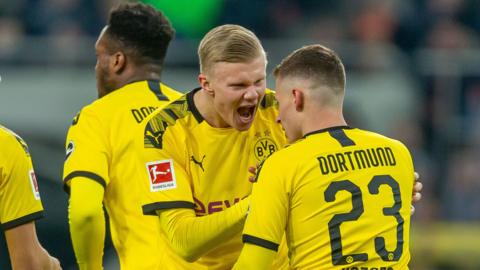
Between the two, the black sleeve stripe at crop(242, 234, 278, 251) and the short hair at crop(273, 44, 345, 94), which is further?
the short hair at crop(273, 44, 345, 94)

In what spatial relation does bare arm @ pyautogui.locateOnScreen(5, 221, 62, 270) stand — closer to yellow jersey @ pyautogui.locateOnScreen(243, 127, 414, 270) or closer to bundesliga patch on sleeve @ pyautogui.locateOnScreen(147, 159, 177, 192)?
bundesliga patch on sleeve @ pyautogui.locateOnScreen(147, 159, 177, 192)

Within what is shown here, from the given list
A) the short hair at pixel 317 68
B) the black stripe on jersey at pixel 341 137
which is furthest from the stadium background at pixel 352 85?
the black stripe on jersey at pixel 341 137

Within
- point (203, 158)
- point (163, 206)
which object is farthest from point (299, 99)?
point (163, 206)

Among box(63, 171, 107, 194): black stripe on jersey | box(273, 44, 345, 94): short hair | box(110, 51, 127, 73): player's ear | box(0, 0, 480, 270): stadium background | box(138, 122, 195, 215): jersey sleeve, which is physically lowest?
box(0, 0, 480, 270): stadium background

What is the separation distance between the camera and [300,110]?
498 centimetres

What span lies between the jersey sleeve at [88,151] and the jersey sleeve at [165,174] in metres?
0.71

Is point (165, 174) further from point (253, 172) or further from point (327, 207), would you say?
point (327, 207)

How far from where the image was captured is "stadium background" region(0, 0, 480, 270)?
36.4ft

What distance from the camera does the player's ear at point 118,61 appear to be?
21.3 feet

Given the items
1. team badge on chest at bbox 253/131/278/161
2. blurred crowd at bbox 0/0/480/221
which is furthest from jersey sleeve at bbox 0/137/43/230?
blurred crowd at bbox 0/0/480/221

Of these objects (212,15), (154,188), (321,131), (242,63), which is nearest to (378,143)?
(321,131)

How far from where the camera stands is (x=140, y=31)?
256 inches

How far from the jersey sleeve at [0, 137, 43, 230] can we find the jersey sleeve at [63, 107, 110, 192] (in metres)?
0.59

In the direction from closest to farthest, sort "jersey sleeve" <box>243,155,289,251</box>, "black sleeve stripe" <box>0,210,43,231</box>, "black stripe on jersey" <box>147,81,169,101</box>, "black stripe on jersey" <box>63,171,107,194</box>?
"jersey sleeve" <box>243,155,289,251</box> → "black sleeve stripe" <box>0,210,43,231</box> → "black stripe on jersey" <box>63,171,107,194</box> → "black stripe on jersey" <box>147,81,169,101</box>
